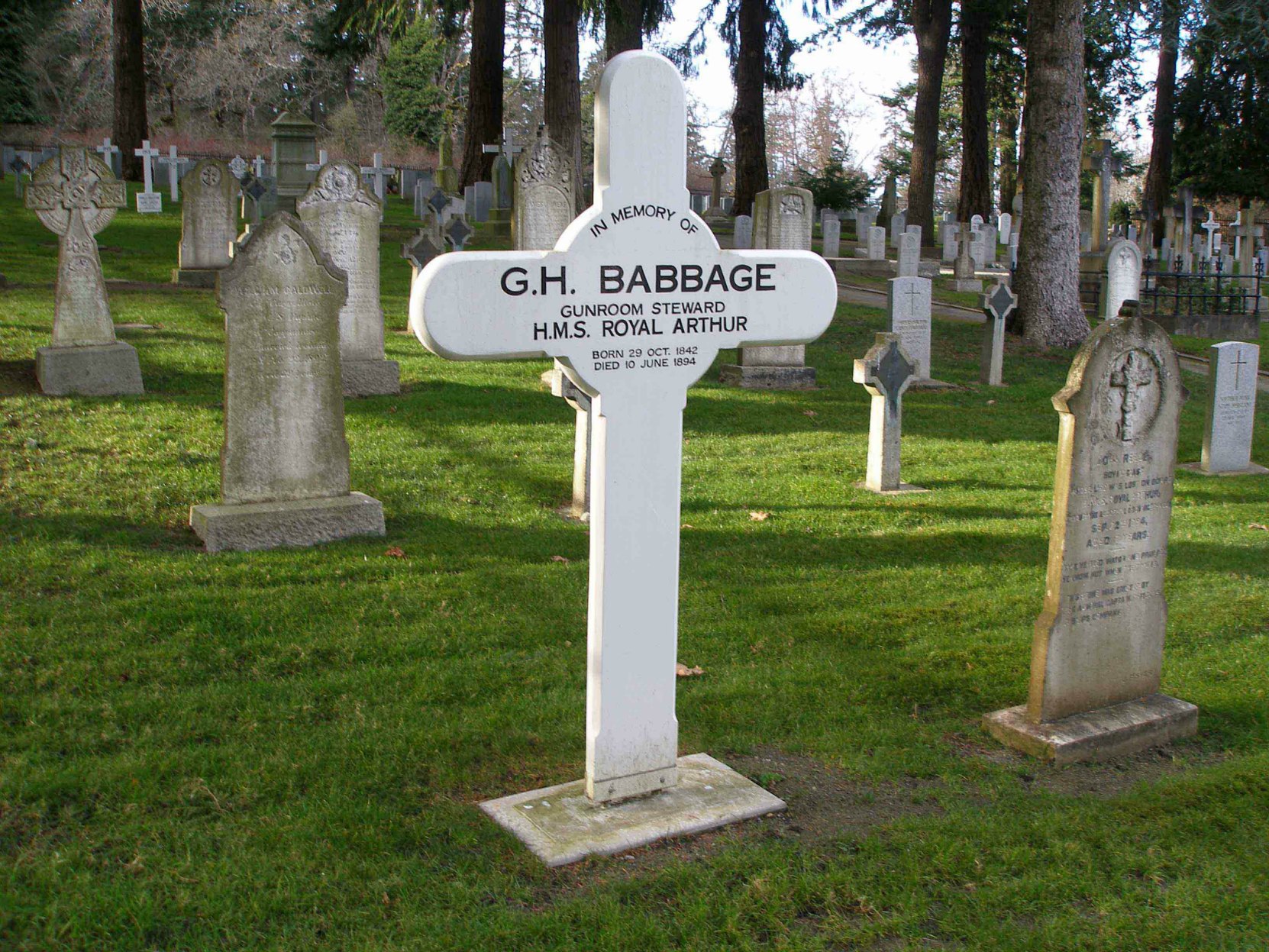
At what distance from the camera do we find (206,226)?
17.1 metres

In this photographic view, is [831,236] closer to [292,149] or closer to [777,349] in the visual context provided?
[292,149]

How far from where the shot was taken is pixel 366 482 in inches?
324

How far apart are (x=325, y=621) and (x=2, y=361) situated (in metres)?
7.15

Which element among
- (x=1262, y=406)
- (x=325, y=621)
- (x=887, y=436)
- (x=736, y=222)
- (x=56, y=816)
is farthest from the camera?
(x=736, y=222)

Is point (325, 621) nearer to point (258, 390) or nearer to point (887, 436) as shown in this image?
point (258, 390)

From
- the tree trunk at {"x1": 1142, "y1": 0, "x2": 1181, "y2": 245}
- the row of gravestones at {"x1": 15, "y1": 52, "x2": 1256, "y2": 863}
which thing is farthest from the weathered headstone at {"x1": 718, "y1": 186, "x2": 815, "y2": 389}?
the tree trunk at {"x1": 1142, "y1": 0, "x2": 1181, "y2": 245}

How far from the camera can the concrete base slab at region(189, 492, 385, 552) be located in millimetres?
6652

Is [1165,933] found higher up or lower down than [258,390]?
lower down

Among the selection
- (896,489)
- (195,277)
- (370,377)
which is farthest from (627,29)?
(896,489)

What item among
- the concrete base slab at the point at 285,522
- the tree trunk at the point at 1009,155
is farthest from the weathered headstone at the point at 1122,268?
the tree trunk at the point at 1009,155

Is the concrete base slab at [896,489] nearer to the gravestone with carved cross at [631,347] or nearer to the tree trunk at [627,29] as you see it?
the gravestone with carved cross at [631,347]

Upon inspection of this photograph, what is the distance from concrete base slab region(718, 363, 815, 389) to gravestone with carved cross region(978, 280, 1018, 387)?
253 centimetres

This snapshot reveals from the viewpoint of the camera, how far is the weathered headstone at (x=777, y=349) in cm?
1359

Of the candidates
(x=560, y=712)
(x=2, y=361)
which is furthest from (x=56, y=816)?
(x=2, y=361)
